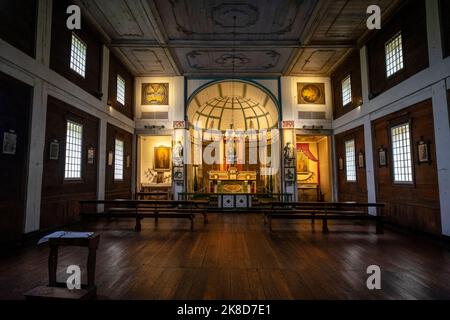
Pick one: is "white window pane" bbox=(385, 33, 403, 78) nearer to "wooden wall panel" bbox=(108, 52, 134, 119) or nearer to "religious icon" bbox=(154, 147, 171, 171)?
"wooden wall panel" bbox=(108, 52, 134, 119)

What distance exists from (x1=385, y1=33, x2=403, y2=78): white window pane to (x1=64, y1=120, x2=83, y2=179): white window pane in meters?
9.79

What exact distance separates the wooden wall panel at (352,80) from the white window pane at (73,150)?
9.96 meters

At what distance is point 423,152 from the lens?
637cm

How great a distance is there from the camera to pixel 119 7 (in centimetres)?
771

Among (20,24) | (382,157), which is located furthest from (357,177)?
(20,24)

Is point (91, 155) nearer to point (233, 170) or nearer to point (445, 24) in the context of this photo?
point (233, 170)

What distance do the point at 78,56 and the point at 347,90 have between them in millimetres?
10320

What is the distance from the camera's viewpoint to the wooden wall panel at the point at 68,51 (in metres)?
6.63

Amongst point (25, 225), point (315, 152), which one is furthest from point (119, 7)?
point (315, 152)

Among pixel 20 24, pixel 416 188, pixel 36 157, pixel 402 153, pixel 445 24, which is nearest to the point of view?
pixel 20 24

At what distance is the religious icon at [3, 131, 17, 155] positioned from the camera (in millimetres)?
5021

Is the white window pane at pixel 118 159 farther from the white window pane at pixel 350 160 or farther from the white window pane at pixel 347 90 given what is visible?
the white window pane at pixel 347 90

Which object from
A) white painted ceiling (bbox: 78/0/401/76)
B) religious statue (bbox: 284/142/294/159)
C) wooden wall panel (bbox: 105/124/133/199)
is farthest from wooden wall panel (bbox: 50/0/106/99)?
religious statue (bbox: 284/142/294/159)

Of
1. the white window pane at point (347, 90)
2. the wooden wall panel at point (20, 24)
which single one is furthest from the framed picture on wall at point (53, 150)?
the white window pane at point (347, 90)
